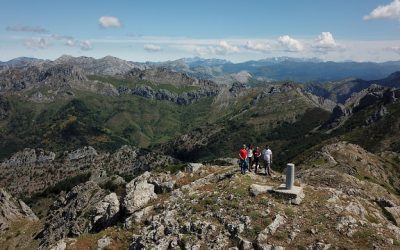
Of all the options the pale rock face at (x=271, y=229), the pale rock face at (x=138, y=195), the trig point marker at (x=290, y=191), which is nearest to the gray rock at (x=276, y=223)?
the pale rock face at (x=271, y=229)

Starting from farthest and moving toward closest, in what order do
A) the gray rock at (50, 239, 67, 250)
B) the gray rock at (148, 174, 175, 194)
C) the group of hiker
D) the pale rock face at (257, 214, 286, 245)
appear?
1. the gray rock at (148, 174, 175, 194)
2. the group of hiker
3. the gray rock at (50, 239, 67, 250)
4. the pale rock face at (257, 214, 286, 245)

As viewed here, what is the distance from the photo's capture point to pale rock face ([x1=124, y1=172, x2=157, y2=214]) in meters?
60.2

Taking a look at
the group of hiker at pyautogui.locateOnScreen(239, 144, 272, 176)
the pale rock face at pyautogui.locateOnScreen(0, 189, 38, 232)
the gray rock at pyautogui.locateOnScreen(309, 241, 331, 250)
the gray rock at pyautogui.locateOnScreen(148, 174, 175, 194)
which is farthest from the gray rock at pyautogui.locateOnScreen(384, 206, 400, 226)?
the pale rock face at pyautogui.locateOnScreen(0, 189, 38, 232)

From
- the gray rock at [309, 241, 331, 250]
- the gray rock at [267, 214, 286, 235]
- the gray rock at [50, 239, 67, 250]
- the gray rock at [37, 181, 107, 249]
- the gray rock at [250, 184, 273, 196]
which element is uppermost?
the gray rock at [250, 184, 273, 196]

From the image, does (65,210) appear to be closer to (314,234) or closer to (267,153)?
(267,153)

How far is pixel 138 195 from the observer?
61.8 m

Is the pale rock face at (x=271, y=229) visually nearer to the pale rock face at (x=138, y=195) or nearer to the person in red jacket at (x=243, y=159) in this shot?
the person in red jacket at (x=243, y=159)

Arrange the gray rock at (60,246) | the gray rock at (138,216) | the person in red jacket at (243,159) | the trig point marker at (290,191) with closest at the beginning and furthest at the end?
the trig point marker at (290,191)
the gray rock at (60,246)
the gray rock at (138,216)
the person in red jacket at (243,159)

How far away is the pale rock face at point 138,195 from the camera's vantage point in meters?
60.2

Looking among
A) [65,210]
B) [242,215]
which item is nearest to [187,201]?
[242,215]

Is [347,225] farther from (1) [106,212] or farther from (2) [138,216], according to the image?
(1) [106,212]

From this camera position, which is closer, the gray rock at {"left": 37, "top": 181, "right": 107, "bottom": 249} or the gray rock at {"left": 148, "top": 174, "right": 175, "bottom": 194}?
the gray rock at {"left": 148, "top": 174, "right": 175, "bottom": 194}

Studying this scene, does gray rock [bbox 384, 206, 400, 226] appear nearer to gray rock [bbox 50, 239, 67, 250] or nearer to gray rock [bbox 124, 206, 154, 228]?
gray rock [bbox 124, 206, 154, 228]

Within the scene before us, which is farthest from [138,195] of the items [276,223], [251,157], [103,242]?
[276,223]
